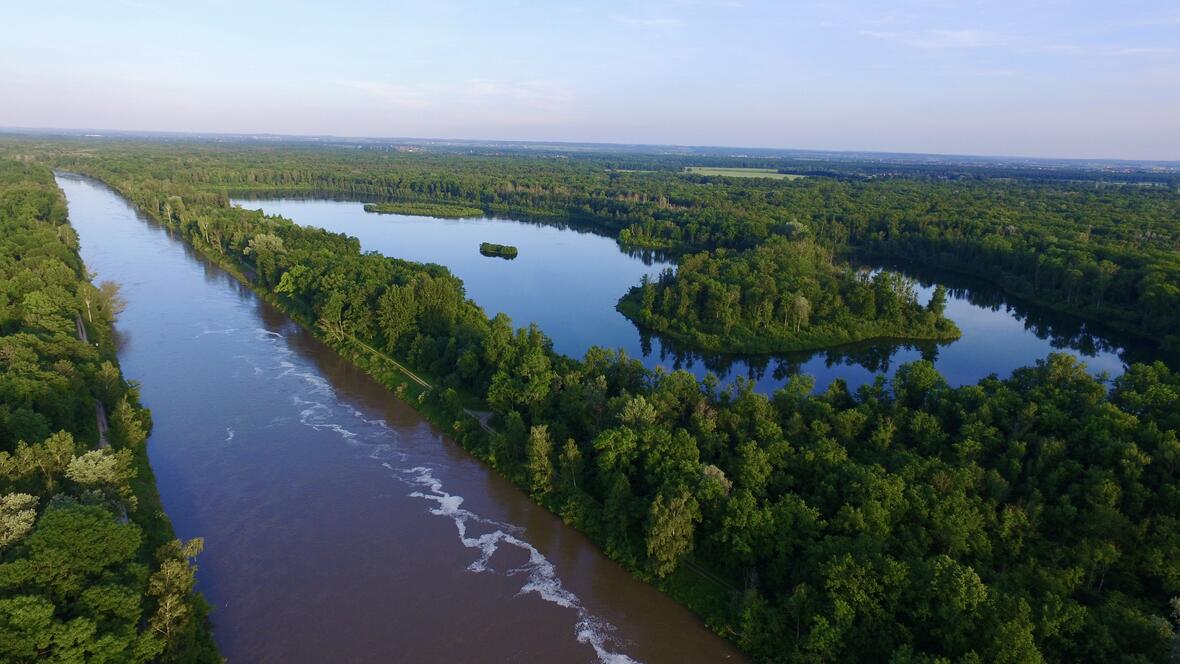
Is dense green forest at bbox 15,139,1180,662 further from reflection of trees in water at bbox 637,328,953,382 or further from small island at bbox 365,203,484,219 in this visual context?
small island at bbox 365,203,484,219

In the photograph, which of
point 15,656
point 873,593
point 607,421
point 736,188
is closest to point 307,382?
point 607,421

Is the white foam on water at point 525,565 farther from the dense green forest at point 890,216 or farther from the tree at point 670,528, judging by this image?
the dense green forest at point 890,216

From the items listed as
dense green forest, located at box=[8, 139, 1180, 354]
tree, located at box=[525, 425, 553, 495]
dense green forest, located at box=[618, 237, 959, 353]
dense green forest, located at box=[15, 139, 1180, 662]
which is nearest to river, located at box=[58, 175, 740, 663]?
tree, located at box=[525, 425, 553, 495]

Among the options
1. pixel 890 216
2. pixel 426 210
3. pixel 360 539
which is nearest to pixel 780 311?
pixel 360 539

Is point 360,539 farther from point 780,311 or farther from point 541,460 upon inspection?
point 780,311

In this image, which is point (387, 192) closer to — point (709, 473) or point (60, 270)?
point (60, 270)

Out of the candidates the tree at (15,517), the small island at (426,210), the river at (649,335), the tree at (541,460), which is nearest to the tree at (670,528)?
the tree at (541,460)
